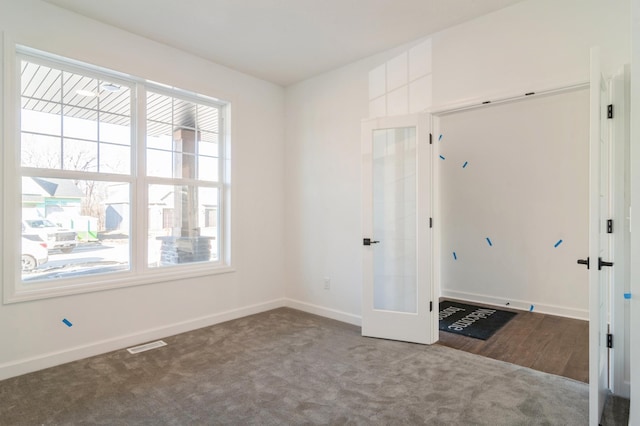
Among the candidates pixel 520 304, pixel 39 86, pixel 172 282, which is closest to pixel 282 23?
pixel 39 86

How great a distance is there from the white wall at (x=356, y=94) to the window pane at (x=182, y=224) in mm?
1063

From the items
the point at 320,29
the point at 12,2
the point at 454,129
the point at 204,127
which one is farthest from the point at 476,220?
the point at 12,2

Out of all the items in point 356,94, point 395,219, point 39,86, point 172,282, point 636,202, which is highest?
point 356,94

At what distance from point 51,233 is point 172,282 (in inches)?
44.7

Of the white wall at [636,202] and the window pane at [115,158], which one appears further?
the window pane at [115,158]

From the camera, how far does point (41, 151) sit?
9.62ft

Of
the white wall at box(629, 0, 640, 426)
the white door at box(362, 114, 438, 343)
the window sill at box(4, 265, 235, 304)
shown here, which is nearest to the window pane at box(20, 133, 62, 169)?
the window sill at box(4, 265, 235, 304)

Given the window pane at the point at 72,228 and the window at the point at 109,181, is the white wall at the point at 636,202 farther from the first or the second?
the window pane at the point at 72,228

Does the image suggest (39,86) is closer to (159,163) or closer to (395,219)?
(159,163)

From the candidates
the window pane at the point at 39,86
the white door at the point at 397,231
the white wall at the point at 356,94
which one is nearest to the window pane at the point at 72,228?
the window pane at the point at 39,86

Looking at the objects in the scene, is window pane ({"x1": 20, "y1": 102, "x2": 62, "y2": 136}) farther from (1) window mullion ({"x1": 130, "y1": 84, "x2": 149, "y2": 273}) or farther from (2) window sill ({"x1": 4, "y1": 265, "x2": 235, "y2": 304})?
(2) window sill ({"x1": 4, "y1": 265, "x2": 235, "y2": 304})

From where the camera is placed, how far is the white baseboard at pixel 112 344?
2.71 metres

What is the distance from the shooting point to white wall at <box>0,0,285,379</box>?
278 centimetres

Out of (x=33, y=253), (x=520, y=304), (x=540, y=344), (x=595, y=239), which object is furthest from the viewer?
(x=520, y=304)
